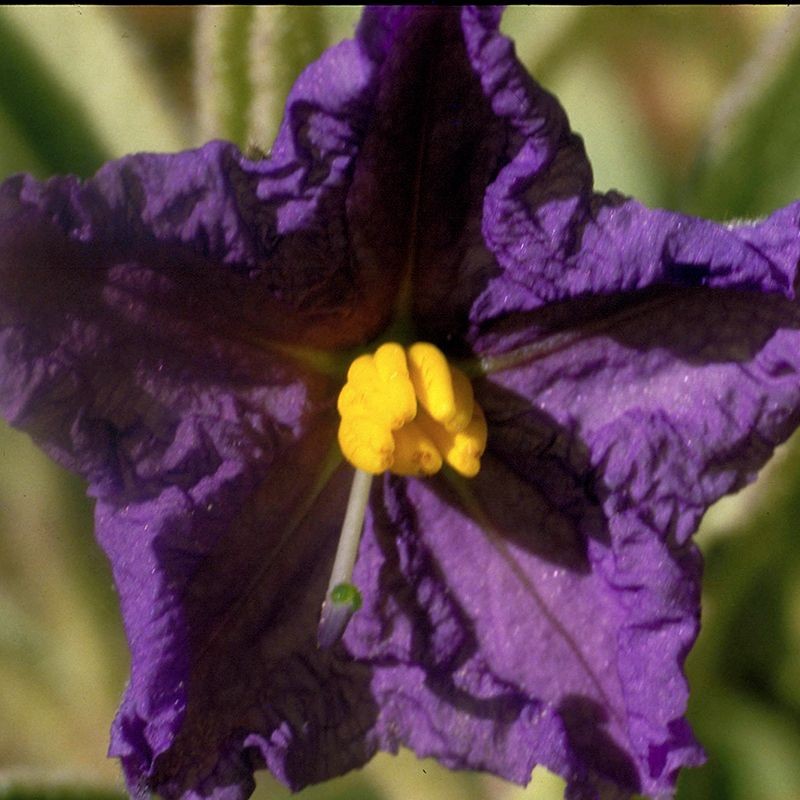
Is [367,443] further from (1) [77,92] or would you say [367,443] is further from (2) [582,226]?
(1) [77,92]

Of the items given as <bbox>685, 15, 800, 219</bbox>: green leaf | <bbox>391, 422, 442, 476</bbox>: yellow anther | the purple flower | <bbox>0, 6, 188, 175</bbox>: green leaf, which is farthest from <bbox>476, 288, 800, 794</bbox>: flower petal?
<bbox>0, 6, 188, 175</bbox>: green leaf

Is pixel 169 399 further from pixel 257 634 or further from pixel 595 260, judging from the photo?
pixel 595 260

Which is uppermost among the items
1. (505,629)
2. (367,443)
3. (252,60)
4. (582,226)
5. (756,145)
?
(252,60)

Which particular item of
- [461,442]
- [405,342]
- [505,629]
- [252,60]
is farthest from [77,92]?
[505,629]

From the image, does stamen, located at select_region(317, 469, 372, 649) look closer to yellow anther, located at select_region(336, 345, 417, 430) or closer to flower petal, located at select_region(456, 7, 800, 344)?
yellow anther, located at select_region(336, 345, 417, 430)

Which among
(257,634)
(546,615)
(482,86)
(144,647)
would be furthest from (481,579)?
(482,86)

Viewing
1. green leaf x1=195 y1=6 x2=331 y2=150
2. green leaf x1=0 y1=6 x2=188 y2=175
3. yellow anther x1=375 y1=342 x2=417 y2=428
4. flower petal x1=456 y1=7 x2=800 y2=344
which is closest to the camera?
flower petal x1=456 y1=7 x2=800 y2=344
